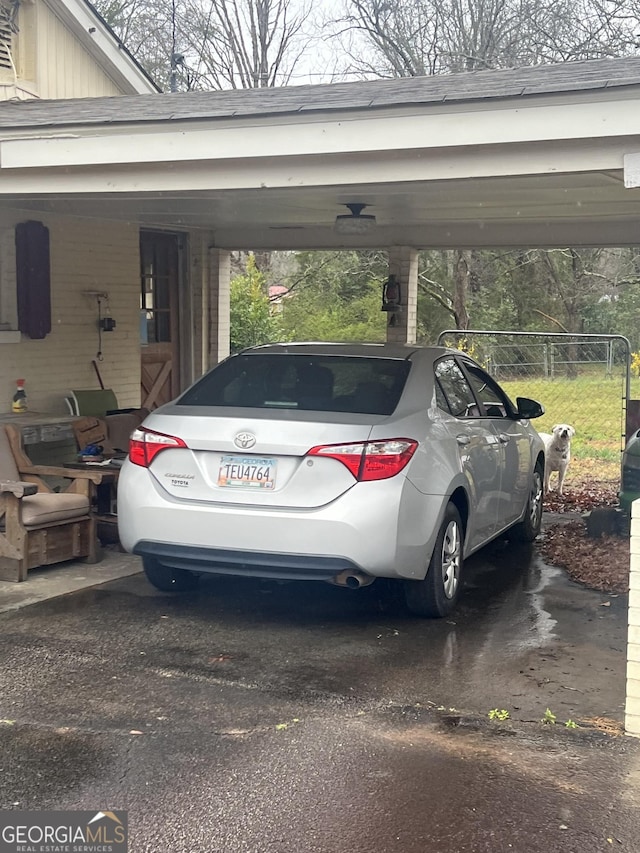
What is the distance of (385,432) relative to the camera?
17.3ft

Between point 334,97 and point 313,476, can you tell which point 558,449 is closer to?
point 334,97

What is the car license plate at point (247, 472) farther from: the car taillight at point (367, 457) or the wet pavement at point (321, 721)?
the wet pavement at point (321, 721)

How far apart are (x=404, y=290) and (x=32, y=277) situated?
4417 millimetres

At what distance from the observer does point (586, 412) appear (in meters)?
16.6

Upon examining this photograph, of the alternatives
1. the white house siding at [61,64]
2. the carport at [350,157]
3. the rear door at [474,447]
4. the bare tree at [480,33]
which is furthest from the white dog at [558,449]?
the bare tree at [480,33]

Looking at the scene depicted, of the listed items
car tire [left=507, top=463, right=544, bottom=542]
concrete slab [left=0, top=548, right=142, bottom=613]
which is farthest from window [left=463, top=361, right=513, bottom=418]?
concrete slab [left=0, top=548, right=142, bottom=613]

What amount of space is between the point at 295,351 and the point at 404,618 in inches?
70.0

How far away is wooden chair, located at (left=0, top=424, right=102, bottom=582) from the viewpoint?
6.50 meters

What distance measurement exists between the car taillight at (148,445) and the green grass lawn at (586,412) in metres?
8.35

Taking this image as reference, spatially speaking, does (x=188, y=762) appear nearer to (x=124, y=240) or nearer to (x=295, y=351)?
(x=295, y=351)

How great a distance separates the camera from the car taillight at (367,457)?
518cm

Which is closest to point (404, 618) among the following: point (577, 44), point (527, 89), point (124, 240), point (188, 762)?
point (188, 762)

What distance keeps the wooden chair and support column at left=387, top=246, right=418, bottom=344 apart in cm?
544

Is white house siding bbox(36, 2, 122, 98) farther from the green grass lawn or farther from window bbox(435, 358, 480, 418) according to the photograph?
the green grass lawn
